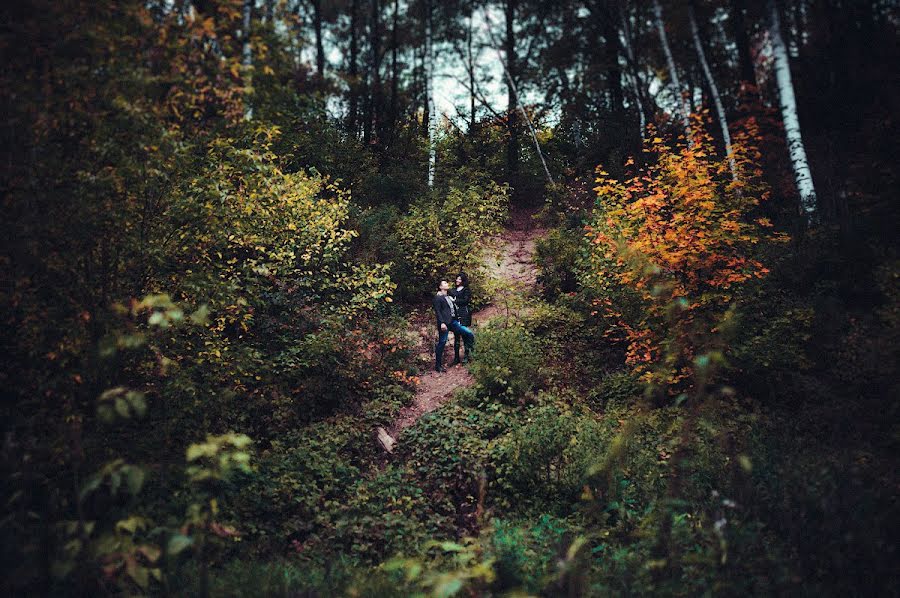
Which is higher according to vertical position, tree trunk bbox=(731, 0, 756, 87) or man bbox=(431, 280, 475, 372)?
tree trunk bbox=(731, 0, 756, 87)

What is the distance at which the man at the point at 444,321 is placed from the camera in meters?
10.0

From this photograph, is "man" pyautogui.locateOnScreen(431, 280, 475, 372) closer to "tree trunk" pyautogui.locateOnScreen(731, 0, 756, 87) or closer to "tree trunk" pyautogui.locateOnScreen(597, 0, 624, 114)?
"tree trunk" pyautogui.locateOnScreen(597, 0, 624, 114)

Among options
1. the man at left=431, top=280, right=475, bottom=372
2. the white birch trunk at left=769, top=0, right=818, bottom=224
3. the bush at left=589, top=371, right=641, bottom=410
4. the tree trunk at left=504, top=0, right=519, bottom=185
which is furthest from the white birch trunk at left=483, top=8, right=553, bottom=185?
the bush at left=589, top=371, right=641, bottom=410

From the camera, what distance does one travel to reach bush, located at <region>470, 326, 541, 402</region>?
8.02 m

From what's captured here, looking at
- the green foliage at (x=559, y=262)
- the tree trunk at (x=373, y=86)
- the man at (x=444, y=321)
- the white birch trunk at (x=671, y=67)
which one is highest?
the tree trunk at (x=373, y=86)

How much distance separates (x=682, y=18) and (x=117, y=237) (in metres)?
17.3

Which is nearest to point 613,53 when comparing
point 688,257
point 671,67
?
point 671,67

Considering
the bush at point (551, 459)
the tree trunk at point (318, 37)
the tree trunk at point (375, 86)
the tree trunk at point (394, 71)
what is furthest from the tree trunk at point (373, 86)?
the bush at point (551, 459)

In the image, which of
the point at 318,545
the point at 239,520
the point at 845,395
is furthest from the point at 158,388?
the point at 845,395

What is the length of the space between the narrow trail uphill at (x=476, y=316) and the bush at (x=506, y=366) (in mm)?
1029

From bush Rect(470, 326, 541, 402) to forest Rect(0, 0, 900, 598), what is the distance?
0.23 ft

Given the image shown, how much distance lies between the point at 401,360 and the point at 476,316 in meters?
3.57

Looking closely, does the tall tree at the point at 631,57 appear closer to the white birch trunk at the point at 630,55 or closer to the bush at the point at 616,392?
the white birch trunk at the point at 630,55

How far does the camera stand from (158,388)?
17.3 ft
